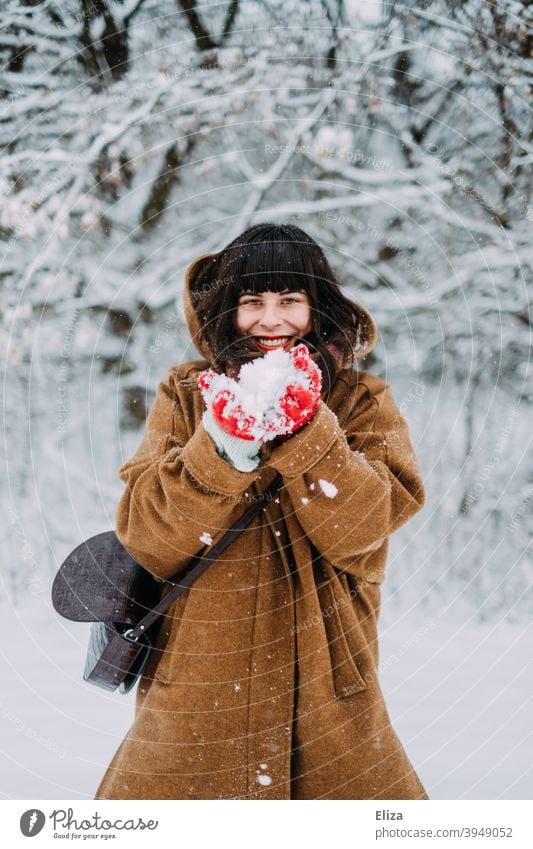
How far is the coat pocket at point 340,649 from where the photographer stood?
3.04ft

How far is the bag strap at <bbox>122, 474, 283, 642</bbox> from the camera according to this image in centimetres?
93

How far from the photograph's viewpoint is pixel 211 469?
0.85 meters

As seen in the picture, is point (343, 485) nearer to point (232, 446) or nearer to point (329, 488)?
point (329, 488)

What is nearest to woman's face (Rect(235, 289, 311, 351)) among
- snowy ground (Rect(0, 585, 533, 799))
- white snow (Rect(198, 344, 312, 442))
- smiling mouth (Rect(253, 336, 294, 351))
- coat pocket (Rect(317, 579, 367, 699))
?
smiling mouth (Rect(253, 336, 294, 351))

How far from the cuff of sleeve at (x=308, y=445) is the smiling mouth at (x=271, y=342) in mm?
144

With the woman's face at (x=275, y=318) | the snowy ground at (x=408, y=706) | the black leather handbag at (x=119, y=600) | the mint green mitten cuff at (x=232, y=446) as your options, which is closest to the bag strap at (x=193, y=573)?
the black leather handbag at (x=119, y=600)

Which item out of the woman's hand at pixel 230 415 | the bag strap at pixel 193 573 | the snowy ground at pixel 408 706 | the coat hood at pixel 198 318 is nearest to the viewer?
the woman's hand at pixel 230 415

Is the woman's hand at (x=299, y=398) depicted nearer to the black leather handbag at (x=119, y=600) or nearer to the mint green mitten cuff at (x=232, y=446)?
the mint green mitten cuff at (x=232, y=446)

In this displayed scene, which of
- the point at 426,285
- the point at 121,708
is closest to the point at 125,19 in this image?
the point at 426,285

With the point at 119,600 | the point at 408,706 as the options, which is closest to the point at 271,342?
the point at 119,600

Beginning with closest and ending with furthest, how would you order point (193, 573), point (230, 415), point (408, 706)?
point (230, 415) < point (193, 573) < point (408, 706)

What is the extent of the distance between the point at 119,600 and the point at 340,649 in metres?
0.26

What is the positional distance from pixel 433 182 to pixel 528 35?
32 centimetres
